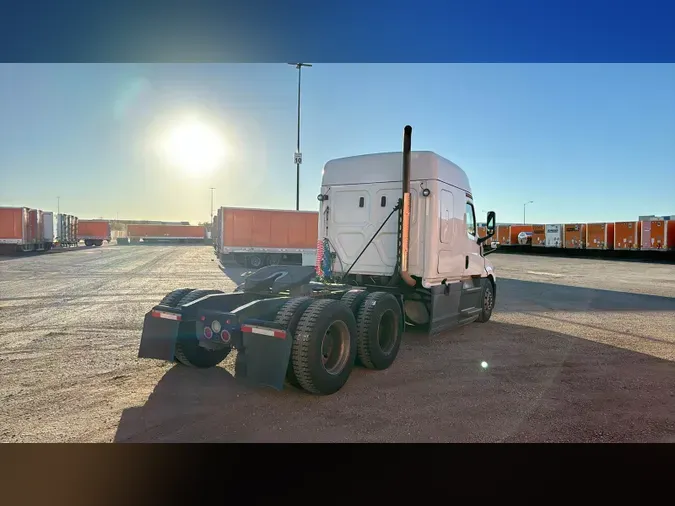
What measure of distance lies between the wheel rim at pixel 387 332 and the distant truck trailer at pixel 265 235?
1736cm

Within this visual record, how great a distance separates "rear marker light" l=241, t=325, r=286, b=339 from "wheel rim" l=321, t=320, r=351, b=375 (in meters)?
0.79

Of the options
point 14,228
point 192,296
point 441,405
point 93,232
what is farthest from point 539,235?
point 93,232

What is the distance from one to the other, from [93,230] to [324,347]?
5794 centimetres

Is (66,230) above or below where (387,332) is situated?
above

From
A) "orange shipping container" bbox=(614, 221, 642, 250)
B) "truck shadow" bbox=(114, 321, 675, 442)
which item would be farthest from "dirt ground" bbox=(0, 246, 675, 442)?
"orange shipping container" bbox=(614, 221, 642, 250)

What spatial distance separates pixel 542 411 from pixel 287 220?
21.0 m

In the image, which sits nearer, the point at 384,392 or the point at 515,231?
the point at 384,392

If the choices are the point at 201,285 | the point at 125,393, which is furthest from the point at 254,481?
the point at 201,285

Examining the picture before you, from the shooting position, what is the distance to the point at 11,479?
3316 mm

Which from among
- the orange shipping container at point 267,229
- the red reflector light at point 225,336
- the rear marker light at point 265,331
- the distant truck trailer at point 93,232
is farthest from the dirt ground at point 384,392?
the distant truck trailer at point 93,232

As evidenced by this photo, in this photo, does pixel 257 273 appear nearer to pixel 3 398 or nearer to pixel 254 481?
pixel 3 398

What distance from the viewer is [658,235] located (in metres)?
33.8

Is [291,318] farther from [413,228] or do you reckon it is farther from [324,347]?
[413,228]

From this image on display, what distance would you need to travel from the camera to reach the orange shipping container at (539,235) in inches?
1806
